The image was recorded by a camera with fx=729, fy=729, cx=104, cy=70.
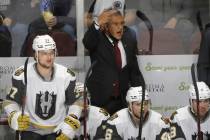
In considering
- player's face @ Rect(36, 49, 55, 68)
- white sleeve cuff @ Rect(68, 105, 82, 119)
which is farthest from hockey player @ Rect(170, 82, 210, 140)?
player's face @ Rect(36, 49, 55, 68)

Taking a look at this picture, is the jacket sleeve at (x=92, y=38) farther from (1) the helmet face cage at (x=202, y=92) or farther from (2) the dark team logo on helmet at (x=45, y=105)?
(1) the helmet face cage at (x=202, y=92)

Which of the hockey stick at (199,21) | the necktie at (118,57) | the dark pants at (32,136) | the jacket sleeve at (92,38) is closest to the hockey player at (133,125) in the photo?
the dark pants at (32,136)

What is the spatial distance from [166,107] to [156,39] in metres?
0.76

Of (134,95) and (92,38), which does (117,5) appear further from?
(134,95)

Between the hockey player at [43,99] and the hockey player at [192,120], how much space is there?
889 mm

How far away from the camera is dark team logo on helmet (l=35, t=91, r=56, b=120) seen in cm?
657

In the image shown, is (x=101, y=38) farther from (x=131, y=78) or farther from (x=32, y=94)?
(x=32, y=94)

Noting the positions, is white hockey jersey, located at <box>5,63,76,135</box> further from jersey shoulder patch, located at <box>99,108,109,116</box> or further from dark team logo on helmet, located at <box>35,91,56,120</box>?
jersey shoulder patch, located at <box>99,108,109,116</box>

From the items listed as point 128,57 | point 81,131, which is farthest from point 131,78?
point 81,131

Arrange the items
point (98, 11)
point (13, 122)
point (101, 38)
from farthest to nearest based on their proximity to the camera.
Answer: point (98, 11) < point (101, 38) < point (13, 122)

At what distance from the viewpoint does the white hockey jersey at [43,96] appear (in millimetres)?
6570

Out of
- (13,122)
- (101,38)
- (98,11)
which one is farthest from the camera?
(98,11)

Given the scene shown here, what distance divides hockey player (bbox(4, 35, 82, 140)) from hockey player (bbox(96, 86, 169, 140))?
11.9 inches

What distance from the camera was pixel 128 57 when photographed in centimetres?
728
